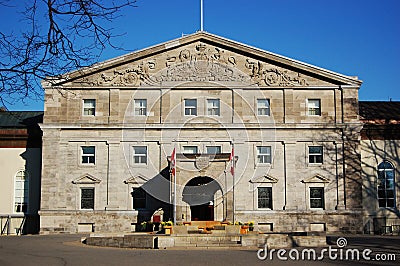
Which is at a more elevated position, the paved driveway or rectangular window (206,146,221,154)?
rectangular window (206,146,221,154)

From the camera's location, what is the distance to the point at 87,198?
130 feet

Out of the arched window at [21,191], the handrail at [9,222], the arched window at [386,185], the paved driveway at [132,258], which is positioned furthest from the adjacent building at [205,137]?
the paved driveway at [132,258]

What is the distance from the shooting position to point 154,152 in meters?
39.9

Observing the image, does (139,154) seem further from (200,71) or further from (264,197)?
(264,197)

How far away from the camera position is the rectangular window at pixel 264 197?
3962 cm

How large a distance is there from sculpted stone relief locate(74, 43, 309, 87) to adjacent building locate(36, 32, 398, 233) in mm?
75

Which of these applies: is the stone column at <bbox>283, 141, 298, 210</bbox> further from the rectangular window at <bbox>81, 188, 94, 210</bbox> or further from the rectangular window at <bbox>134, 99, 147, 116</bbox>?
the rectangular window at <bbox>81, 188, 94, 210</bbox>

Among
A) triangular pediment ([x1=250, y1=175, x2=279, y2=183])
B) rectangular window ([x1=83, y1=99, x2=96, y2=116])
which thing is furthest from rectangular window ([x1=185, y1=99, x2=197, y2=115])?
rectangular window ([x1=83, y1=99, x2=96, y2=116])

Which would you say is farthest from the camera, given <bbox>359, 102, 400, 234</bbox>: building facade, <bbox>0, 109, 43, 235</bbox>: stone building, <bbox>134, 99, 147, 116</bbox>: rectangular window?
<bbox>359, 102, 400, 234</bbox>: building facade

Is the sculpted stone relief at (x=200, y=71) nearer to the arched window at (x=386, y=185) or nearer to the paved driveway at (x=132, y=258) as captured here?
the arched window at (x=386, y=185)

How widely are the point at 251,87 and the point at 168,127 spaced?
694 cm

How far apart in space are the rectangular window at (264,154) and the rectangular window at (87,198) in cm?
1265

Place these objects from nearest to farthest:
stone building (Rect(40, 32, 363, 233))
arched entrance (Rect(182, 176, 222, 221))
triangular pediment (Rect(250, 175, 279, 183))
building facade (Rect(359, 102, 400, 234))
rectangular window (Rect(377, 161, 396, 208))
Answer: arched entrance (Rect(182, 176, 222, 221))
stone building (Rect(40, 32, 363, 233))
triangular pediment (Rect(250, 175, 279, 183))
building facade (Rect(359, 102, 400, 234))
rectangular window (Rect(377, 161, 396, 208))

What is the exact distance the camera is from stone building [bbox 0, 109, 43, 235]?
4084 centimetres
